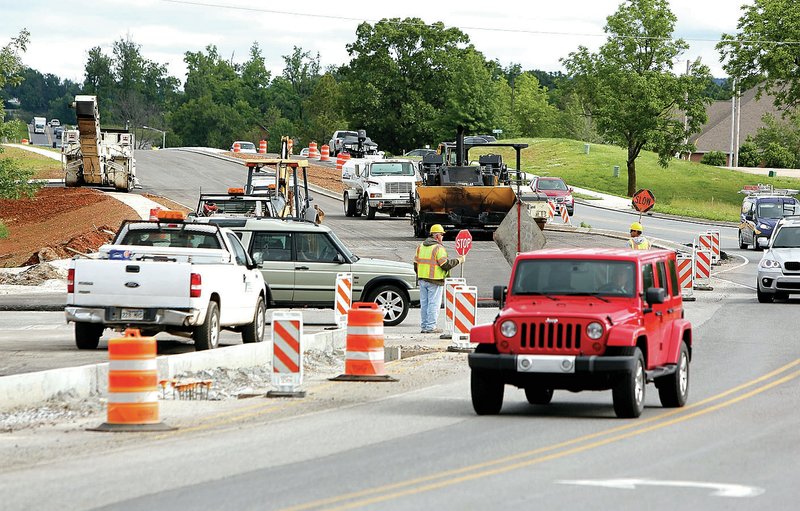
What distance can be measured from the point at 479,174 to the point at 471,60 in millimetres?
61439

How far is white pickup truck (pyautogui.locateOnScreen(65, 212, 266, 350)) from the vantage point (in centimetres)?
1872

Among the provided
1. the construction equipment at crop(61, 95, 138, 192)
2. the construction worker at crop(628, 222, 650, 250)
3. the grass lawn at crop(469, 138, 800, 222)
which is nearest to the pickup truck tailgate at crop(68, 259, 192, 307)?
the construction worker at crop(628, 222, 650, 250)

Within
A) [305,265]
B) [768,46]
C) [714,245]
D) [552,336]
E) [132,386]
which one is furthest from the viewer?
[768,46]

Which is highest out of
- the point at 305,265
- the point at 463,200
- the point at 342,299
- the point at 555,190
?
the point at 555,190

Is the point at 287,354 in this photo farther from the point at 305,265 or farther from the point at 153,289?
the point at 305,265

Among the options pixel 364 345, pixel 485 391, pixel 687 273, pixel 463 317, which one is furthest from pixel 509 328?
pixel 687 273

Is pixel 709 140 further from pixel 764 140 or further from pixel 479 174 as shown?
pixel 479 174

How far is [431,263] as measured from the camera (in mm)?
23672

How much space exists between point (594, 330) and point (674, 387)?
1698 mm

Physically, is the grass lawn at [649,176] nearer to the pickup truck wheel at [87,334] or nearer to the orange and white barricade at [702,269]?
the orange and white barricade at [702,269]

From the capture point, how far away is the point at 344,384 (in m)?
17.3

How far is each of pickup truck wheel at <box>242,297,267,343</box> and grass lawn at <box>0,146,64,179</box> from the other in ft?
165

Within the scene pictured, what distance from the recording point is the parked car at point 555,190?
63.8 m

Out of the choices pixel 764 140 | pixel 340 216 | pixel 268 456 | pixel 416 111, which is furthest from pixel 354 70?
pixel 268 456
